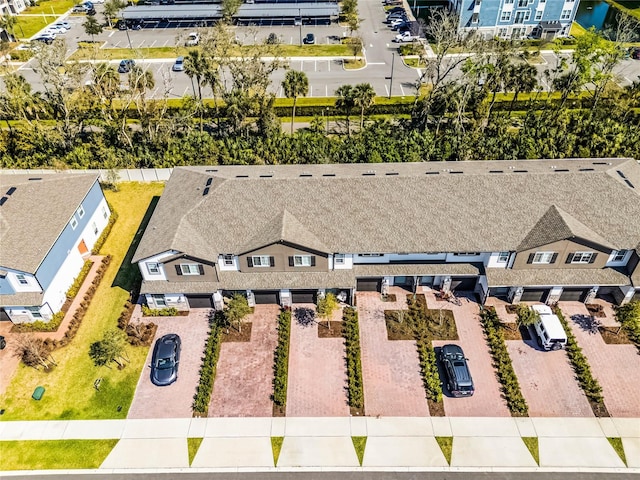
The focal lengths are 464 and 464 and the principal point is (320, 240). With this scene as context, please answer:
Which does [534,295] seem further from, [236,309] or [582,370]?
[236,309]

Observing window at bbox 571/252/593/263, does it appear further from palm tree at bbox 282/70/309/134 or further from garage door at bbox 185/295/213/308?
palm tree at bbox 282/70/309/134

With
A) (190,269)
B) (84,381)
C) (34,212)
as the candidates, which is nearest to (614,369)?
(190,269)

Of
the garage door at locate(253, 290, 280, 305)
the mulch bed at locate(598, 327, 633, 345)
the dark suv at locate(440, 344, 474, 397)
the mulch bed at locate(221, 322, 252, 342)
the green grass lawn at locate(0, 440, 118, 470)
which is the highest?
the garage door at locate(253, 290, 280, 305)

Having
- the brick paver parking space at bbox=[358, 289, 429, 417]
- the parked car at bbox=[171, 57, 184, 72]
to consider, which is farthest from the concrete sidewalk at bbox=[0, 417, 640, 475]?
the parked car at bbox=[171, 57, 184, 72]

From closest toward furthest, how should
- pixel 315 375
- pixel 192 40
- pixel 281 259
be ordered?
pixel 315 375, pixel 281 259, pixel 192 40

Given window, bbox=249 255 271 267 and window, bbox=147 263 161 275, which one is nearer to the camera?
window, bbox=147 263 161 275
